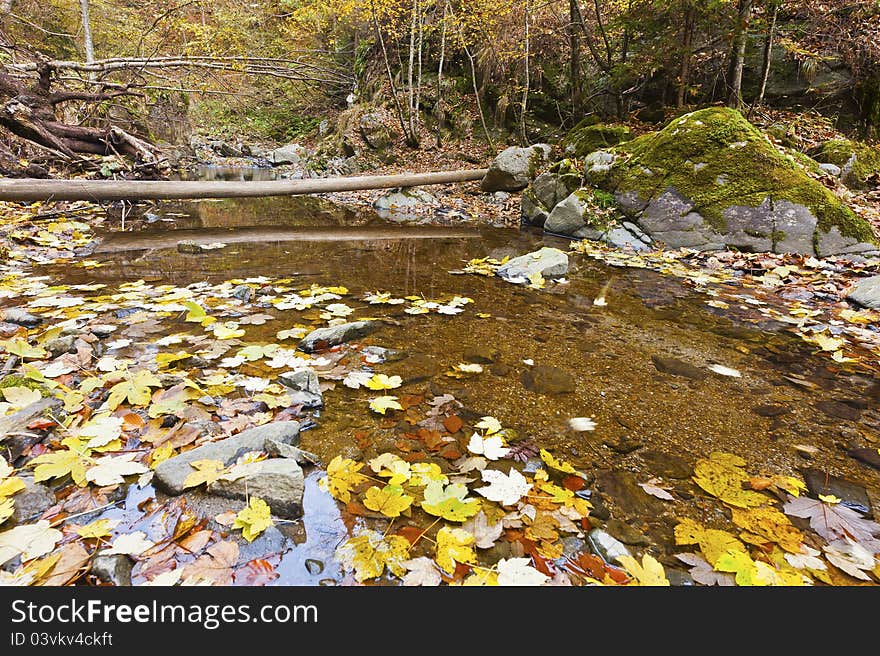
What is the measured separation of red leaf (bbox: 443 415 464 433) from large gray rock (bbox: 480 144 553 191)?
817 cm

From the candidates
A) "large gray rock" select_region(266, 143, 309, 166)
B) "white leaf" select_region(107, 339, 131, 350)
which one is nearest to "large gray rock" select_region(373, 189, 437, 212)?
"white leaf" select_region(107, 339, 131, 350)

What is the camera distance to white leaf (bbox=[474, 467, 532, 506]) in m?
1.50

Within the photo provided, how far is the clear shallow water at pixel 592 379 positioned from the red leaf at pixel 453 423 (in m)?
0.06

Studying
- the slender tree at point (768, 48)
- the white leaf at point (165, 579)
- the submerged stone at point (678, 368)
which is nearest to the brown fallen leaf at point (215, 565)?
the white leaf at point (165, 579)

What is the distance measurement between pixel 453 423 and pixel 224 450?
937 millimetres

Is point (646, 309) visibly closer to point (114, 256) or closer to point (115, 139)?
point (114, 256)

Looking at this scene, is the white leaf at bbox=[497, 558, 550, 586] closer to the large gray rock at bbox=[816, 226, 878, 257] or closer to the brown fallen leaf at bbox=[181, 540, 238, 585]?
the brown fallen leaf at bbox=[181, 540, 238, 585]

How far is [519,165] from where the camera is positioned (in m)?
9.06

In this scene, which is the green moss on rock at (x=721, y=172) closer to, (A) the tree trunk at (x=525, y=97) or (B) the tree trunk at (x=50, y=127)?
(A) the tree trunk at (x=525, y=97)

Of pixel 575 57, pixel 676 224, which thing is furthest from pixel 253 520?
pixel 575 57

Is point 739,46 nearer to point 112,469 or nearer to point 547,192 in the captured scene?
point 547,192

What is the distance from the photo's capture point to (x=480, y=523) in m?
1.40

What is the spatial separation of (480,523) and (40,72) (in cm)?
1100
